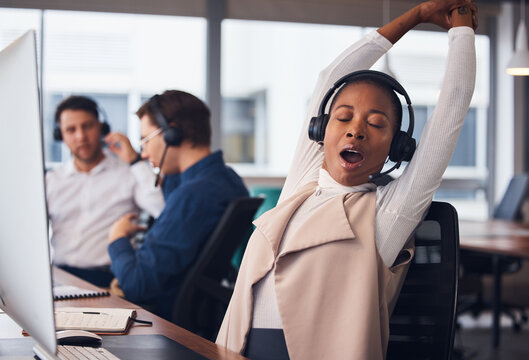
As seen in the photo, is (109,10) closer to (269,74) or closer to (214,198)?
(269,74)

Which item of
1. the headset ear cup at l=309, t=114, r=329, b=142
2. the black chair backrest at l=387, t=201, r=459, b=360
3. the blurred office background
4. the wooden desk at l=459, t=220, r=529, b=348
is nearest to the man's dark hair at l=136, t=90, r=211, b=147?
the headset ear cup at l=309, t=114, r=329, b=142

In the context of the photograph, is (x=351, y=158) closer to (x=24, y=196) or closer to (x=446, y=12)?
(x=446, y=12)

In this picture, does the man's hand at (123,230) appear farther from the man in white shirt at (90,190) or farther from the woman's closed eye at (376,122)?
the woman's closed eye at (376,122)

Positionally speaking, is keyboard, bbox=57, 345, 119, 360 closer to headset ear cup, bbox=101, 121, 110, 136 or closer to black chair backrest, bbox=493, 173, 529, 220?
headset ear cup, bbox=101, 121, 110, 136

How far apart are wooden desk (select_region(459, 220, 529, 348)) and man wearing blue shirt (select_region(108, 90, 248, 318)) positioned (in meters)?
1.43

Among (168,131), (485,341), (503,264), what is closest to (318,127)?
(168,131)

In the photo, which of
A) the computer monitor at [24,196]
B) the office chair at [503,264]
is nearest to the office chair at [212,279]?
the computer monitor at [24,196]

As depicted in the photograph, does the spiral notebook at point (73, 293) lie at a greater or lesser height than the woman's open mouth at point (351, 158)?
lesser

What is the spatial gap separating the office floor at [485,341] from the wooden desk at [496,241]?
0.41ft

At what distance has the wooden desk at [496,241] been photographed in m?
2.96

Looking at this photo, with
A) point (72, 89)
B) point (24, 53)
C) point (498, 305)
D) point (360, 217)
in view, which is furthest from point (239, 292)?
point (72, 89)

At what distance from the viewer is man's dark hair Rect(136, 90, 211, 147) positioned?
2.23 metres

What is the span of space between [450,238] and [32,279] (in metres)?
0.86

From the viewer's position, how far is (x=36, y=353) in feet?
3.44
